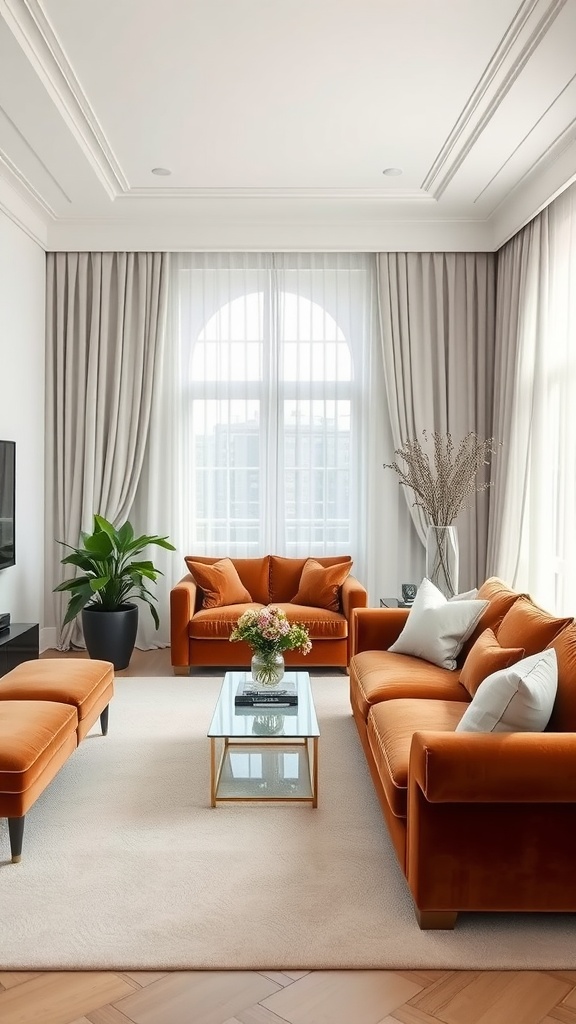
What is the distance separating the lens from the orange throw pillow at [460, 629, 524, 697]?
10.6 feet

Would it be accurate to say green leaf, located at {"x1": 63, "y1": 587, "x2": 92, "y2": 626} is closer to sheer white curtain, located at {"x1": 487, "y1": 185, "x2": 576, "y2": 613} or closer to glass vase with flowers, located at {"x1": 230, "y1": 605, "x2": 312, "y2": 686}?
glass vase with flowers, located at {"x1": 230, "y1": 605, "x2": 312, "y2": 686}

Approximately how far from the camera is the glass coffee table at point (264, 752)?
337 cm

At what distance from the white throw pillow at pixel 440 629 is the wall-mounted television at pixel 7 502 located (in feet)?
8.44

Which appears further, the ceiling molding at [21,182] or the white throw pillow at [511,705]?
the ceiling molding at [21,182]

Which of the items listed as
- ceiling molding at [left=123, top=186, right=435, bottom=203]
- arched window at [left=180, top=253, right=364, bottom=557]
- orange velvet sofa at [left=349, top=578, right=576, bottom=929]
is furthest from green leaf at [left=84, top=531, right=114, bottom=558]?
orange velvet sofa at [left=349, top=578, right=576, bottom=929]

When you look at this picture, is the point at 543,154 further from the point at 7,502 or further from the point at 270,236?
the point at 7,502

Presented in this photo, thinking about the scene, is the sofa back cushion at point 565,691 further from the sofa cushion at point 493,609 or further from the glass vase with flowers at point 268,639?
the glass vase with flowers at point 268,639

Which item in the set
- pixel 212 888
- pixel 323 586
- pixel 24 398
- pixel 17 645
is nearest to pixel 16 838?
pixel 212 888

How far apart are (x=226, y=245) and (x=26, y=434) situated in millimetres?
2022

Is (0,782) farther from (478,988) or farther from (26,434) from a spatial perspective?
(26,434)

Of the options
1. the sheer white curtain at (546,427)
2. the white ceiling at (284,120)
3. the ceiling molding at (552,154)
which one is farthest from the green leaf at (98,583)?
the ceiling molding at (552,154)

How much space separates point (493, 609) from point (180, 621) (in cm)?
230

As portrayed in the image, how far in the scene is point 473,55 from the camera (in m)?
3.64

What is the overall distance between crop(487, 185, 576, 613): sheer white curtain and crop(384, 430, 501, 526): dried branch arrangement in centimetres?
31
